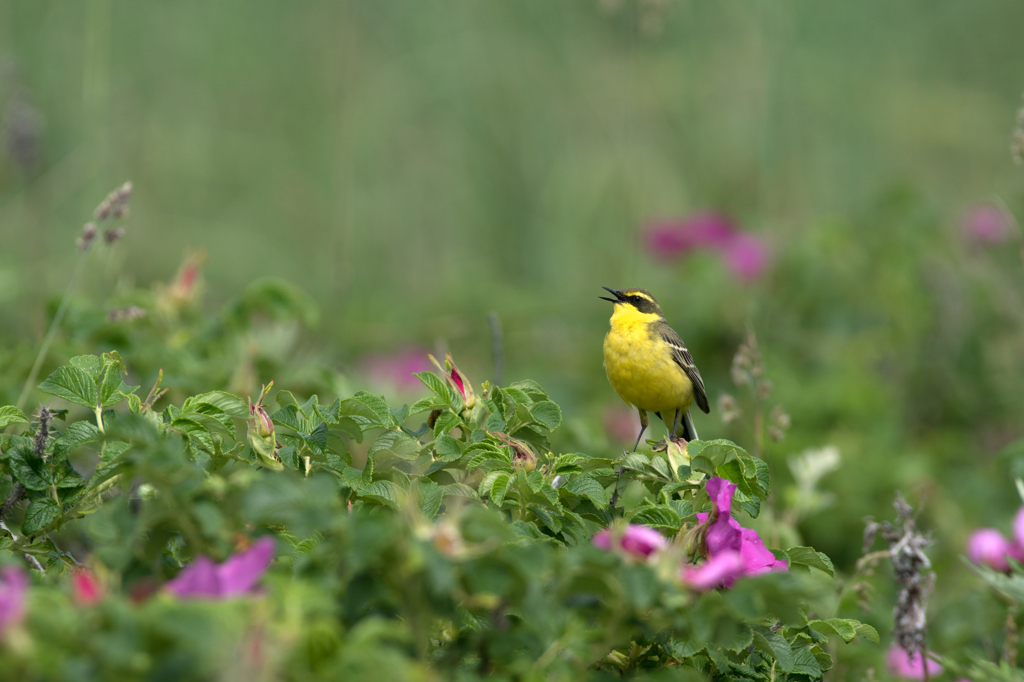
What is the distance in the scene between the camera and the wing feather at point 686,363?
11.6ft

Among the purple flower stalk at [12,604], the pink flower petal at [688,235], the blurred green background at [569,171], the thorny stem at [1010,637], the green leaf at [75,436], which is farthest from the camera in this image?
the pink flower petal at [688,235]

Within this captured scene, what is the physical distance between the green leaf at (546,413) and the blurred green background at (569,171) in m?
2.96

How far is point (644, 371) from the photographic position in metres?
3.28

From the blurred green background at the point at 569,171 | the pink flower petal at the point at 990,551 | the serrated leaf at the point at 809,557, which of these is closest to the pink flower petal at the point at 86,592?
the serrated leaf at the point at 809,557

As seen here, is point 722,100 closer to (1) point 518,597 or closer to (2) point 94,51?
(2) point 94,51

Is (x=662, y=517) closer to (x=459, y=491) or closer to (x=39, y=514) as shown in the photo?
(x=459, y=491)

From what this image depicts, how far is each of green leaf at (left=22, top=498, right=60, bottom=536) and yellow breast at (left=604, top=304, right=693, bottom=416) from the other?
1994mm

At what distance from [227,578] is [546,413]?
80cm

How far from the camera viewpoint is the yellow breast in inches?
129

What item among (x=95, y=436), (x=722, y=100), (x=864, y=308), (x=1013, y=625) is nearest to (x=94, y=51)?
(x=95, y=436)

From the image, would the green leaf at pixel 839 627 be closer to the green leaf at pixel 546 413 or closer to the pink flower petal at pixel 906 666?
the green leaf at pixel 546 413

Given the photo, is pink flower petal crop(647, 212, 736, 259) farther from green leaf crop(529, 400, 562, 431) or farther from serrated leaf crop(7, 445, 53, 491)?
serrated leaf crop(7, 445, 53, 491)

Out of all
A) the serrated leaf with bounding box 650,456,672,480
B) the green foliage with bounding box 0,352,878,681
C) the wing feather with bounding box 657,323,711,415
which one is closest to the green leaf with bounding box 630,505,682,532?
the green foliage with bounding box 0,352,878,681

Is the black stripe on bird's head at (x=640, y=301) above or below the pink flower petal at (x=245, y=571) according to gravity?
below
